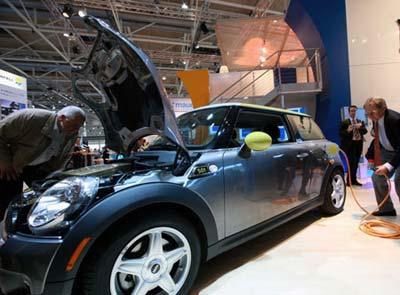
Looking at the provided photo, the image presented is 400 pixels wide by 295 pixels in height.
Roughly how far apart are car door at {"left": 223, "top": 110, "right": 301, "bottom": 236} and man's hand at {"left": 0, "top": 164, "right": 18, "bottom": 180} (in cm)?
177

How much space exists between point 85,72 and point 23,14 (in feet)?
21.6

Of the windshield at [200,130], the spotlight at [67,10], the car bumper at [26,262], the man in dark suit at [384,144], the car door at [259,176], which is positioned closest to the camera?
the car bumper at [26,262]

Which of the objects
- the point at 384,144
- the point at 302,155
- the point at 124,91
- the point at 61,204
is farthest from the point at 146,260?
the point at 384,144

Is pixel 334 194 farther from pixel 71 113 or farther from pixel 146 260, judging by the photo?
pixel 71 113

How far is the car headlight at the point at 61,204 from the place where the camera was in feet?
4.17

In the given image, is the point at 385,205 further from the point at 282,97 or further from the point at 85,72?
the point at 282,97

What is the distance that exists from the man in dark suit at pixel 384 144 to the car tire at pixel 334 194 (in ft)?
1.26

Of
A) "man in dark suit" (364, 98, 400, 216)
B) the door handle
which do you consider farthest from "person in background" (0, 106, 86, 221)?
"man in dark suit" (364, 98, 400, 216)

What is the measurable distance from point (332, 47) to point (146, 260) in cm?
640

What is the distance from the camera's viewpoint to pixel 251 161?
82.0 inches

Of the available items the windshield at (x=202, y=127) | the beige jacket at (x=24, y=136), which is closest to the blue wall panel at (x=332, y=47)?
the windshield at (x=202, y=127)

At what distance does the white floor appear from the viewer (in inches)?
71.7

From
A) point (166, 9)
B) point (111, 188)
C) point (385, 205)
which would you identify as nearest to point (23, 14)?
point (166, 9)

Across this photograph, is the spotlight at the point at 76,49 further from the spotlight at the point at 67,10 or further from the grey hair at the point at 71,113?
the grey hair at the point at 71,113
